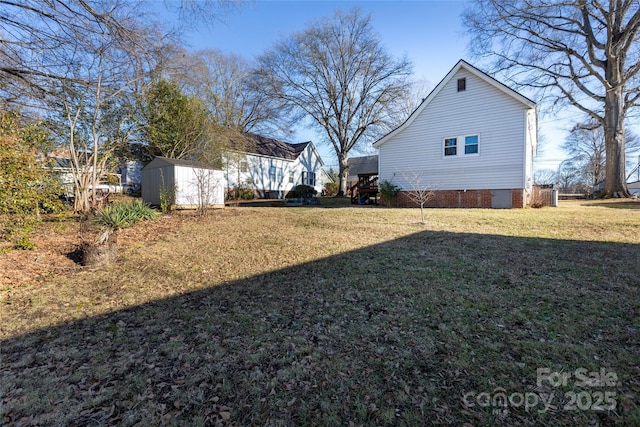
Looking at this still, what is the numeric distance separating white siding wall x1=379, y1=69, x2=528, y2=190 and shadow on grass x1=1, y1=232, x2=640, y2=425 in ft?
30.2

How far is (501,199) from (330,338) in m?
12.7

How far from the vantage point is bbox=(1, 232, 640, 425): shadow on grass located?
77.9 inches

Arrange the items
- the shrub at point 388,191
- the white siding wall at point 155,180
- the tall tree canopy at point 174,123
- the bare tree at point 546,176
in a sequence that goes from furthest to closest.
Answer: the bare tree at point 546,176, the shrub at point 388,191, the tall tree canopy at point 174,123, the white siding wall at point 155,180

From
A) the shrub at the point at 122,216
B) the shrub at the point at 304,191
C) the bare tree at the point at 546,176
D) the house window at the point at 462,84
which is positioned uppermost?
the house window at the point at 462,84

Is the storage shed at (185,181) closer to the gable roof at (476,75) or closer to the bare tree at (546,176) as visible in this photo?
the gable roof at (476,75)

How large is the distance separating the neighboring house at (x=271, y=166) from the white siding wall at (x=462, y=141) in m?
13.9

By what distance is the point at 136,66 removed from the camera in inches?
277

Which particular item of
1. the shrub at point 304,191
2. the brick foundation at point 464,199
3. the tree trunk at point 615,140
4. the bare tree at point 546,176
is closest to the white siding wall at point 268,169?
the shrub at point 304,191

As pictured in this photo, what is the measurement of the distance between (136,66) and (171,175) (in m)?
5.50

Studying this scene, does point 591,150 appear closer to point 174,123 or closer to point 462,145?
point 462,145

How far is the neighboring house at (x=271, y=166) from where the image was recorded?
2420cm

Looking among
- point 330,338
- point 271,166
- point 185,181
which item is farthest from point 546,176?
point 330,338

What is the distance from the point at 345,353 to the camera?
2.62m

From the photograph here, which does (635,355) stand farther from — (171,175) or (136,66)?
(171,175)
